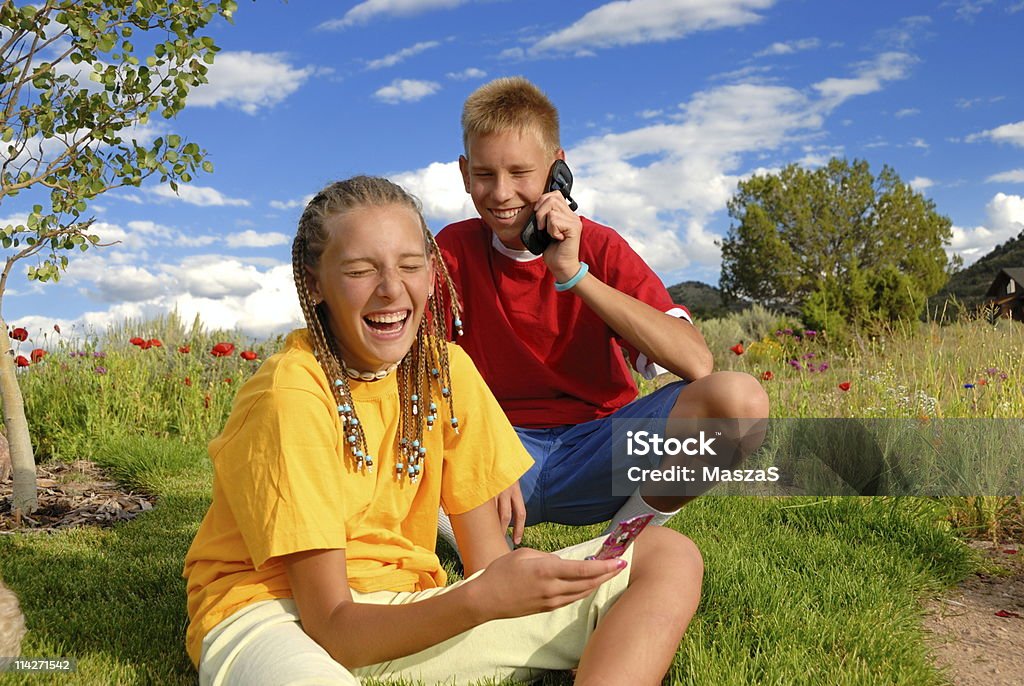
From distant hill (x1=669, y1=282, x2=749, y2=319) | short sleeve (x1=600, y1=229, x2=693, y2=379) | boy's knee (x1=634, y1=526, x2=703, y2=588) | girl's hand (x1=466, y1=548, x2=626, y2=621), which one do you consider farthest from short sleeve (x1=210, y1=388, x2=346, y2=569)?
distant hill (x1=669, y1=282, x2=749, y2=319)

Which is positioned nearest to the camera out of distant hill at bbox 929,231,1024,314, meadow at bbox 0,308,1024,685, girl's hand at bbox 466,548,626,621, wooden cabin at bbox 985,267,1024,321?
girl's hand at bbox 466,548,626,621

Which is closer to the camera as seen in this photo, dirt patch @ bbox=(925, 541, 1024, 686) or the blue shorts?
dirt patch @ bbox=(925, 541, 1024, 686)

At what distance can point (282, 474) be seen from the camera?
6.56 feet

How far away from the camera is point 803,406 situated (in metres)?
6.33

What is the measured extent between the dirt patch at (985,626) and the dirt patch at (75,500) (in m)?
4.26

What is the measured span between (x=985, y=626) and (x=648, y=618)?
75.6 inches

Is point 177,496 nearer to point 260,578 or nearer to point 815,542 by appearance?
point 260,578

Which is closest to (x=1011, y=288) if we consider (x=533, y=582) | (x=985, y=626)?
(x=985, y=626)

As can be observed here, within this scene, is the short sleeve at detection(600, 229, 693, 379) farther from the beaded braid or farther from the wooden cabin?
the wooden cabin

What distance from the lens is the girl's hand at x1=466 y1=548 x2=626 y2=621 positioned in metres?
1.83

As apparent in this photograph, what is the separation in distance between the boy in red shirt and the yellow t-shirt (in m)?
0.75

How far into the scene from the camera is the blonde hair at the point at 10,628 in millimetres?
2838

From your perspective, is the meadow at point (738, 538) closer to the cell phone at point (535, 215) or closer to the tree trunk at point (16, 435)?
the tree trunk at point (16, 435)

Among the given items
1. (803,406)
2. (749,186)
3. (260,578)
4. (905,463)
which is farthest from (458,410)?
(749,186)
